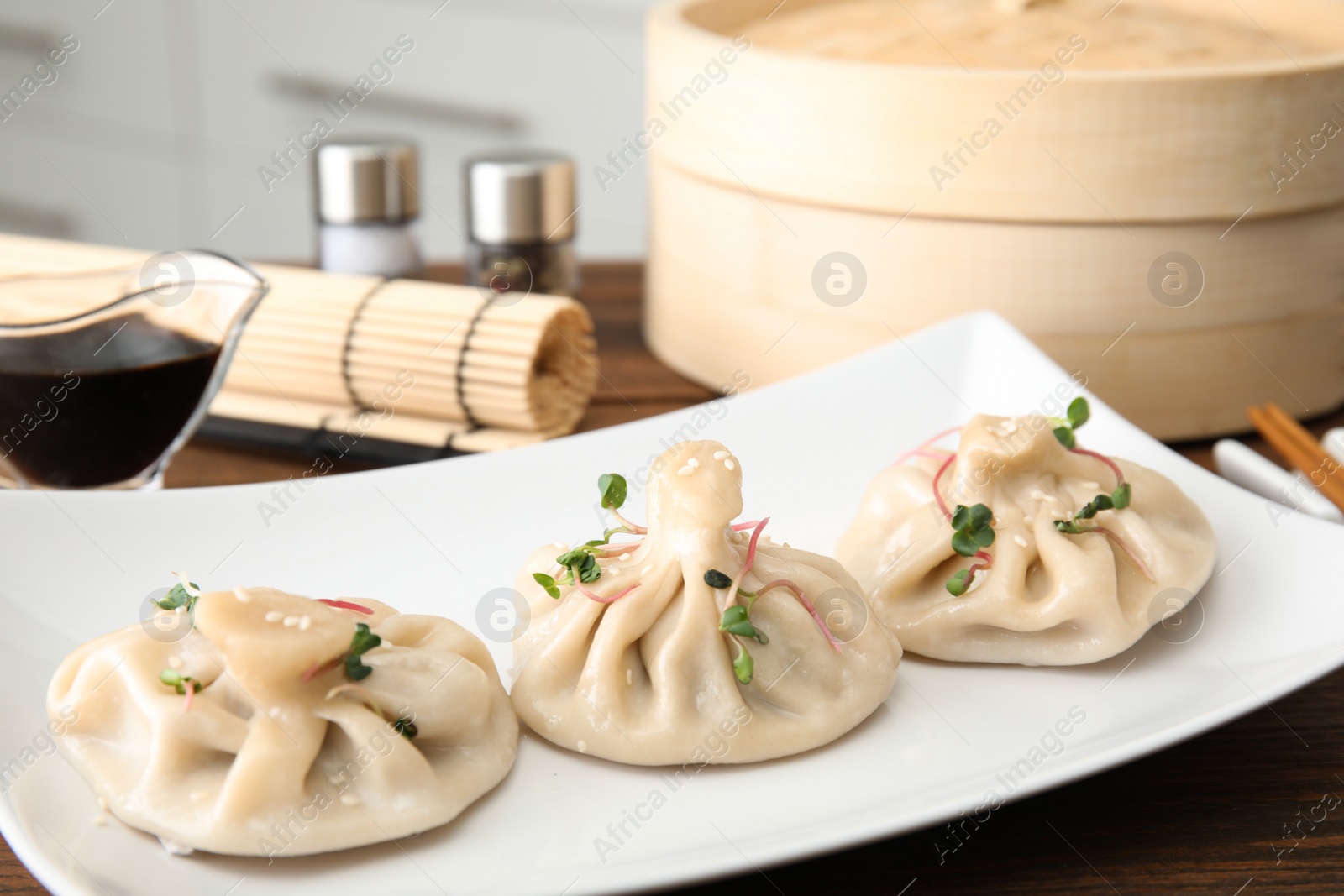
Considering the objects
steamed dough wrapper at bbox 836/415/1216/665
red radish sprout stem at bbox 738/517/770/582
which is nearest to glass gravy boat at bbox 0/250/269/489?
red radish sprout stem at bbox 738/517/770/582

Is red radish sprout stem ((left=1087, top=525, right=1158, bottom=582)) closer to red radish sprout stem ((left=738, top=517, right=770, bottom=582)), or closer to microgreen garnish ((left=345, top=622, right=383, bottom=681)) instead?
red radish sprout stem ((left=738, top=517, right=770, bottom=582))

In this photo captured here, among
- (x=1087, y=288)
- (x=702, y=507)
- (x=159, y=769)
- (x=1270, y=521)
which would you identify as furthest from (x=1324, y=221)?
(x=159, y=769)

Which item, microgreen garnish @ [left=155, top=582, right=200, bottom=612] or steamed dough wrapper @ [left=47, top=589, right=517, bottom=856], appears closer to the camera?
steamed dough wrapper @ [left=47, top=589, right=517, bottom=856]

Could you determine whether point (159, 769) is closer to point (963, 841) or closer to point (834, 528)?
point (963, 841)

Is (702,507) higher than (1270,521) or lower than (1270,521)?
higher

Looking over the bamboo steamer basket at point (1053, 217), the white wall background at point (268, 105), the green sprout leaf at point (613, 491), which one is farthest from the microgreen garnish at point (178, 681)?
the white wall background at point (268, 105)

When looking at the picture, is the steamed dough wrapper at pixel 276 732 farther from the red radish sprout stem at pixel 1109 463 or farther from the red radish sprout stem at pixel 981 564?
the red radish sprout stem at pixel 1109 463

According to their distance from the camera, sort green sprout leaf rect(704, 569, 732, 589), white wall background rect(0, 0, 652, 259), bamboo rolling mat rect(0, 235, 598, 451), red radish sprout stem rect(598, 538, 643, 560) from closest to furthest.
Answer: green sprout leaf rect(704, 569, 732, 589) → red radish sprout stem rect(598, 538, 643, 560) → bamboo rolling mat rect(0, 235, 598, 451) → white wall background rect(0, 0, 652, 259)
